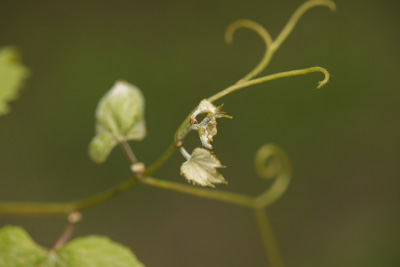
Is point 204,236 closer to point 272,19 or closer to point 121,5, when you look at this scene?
point 272,19

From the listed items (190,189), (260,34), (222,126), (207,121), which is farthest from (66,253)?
(222,126)

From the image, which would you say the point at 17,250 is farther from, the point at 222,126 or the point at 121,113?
the point at 222,126

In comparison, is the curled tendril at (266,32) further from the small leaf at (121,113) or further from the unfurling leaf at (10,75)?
the unfurling leaf at (10,75)

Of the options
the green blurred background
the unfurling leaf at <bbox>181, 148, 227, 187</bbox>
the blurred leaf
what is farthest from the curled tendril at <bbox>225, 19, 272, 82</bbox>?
the green blurred background

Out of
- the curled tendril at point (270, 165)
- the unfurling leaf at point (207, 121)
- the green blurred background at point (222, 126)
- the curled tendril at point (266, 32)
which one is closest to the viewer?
the unfurling leaf at point (207, 121)

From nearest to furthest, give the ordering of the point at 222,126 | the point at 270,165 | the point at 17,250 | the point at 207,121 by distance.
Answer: the point at 207,121
the point at 17,250
the point at 270,165
the point at 222,126

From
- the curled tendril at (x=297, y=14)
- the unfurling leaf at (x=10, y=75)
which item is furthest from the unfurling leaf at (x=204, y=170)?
the unfurling leaf at (x=10, y=75)
